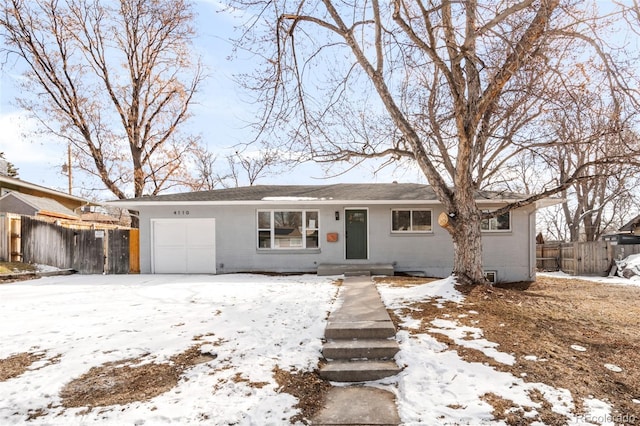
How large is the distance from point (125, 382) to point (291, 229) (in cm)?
853

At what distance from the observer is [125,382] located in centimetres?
350

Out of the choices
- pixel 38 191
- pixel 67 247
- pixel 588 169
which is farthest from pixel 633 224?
pixel 38 191

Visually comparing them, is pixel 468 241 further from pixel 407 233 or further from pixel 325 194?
pixel 325 194

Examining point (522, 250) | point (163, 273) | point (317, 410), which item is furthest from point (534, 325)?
point (163, 273)

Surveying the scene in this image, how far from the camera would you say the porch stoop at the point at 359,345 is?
12.2 ft

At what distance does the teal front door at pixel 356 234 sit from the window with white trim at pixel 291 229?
106 centimetres

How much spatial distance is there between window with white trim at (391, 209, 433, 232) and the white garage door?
619cm

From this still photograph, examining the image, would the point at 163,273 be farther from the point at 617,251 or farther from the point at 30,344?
the point at 617,251

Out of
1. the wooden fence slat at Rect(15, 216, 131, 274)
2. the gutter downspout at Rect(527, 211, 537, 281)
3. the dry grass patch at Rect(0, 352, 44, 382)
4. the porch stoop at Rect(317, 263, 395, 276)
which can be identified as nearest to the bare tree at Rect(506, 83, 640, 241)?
the gutter downspout at Rect(527, 211, 537, 281)

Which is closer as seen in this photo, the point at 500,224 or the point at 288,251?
the point at 288,251

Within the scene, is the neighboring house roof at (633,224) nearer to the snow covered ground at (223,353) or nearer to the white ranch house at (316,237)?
the white ranch house at (316,237)

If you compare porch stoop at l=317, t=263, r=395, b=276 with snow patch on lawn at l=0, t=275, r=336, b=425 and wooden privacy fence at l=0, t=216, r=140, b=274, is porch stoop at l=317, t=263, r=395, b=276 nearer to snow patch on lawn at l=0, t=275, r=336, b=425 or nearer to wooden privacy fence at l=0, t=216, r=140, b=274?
snow patch on lawn at l=0, t=275, r=336, b=425

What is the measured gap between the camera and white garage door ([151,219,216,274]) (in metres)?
11.9

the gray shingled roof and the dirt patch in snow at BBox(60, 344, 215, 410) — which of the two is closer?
the dirt patch in snow at BBox(60, 344, 215, 410)
